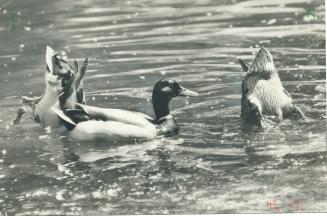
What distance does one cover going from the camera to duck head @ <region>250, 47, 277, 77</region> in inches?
378

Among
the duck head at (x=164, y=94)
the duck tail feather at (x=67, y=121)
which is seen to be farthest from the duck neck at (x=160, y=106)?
the duck tail feather at (x=67, y=121)

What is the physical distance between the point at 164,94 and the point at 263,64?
121 centimetres

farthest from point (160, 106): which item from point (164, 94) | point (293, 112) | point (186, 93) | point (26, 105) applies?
point (26, 105)

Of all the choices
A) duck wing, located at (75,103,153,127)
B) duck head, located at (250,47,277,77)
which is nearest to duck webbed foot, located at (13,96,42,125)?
duck wing, located at (75,103,153,127)

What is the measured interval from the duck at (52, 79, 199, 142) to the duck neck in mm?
108

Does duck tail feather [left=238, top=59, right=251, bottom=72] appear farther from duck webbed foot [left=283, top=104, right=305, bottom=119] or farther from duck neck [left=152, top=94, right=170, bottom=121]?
duck neck [left=152, top=94, right=170, bottom=121]

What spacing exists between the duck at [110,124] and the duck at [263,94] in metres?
0.86

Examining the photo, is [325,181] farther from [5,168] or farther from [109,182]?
[5,168]

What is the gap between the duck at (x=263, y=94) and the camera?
9211 millimetres

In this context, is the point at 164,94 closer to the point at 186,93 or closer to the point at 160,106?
the point at 160,106

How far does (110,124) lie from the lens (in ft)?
28.9

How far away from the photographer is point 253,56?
10.2m

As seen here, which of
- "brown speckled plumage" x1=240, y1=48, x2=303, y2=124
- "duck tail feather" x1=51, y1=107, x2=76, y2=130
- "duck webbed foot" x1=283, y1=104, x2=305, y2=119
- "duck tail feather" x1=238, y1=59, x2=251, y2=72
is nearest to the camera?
"duck tail feather" x1=51, y1=107, x2=76, y2=130

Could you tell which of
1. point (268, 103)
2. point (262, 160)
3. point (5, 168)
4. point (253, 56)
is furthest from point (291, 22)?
point (5, 168)
